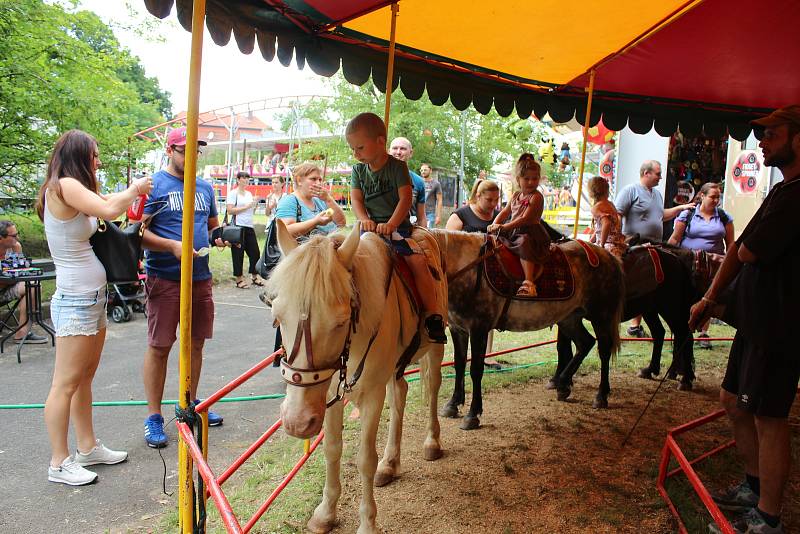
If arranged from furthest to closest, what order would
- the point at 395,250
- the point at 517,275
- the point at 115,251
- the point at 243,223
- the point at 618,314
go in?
the point at 243,223 → the point at 618,314 → the point at 517,275 → the point at 115,251 → the point at 395,250

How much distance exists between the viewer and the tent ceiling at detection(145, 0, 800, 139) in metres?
3.70

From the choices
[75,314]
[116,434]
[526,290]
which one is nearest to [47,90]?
[116,434]

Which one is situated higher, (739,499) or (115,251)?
(115,251)

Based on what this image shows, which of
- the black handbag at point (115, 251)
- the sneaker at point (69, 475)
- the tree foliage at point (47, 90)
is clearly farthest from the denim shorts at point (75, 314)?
the tree foliage at point (47, 90)

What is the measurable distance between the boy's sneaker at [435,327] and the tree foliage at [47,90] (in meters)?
7.82

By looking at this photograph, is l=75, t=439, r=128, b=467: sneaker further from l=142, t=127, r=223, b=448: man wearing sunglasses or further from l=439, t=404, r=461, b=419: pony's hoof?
l=439, t=404, r=461, b=419: pony's hoof

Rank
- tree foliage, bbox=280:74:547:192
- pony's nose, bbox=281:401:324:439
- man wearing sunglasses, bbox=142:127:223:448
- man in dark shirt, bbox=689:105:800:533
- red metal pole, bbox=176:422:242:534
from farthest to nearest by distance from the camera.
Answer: tree foliage, bbox=280:74:547:192, man wearing sunglasses, bbox=142:127:223:448, man in dark shirt, bbox=689:105:800:533, pony's nose, bbox=281:401:324:439, red metal pole, bbox=176:422:242:534

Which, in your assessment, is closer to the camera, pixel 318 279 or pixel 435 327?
pixel 318 279

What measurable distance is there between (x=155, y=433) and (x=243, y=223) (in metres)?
7.20

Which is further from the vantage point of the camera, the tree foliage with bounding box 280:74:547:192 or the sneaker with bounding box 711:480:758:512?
the tree foliage with bounding box 280:74:547:192

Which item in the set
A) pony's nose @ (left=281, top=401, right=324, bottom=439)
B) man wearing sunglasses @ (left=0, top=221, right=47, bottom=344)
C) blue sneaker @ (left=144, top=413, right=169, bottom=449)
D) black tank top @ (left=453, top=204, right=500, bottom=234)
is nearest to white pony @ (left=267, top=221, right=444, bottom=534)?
pony's nose @ (left=281, top=401, right=324, bottom=439)

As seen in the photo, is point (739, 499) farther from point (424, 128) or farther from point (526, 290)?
point (424, 128)

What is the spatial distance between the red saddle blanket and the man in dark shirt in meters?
1.87

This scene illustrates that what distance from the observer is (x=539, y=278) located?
4496 mm
